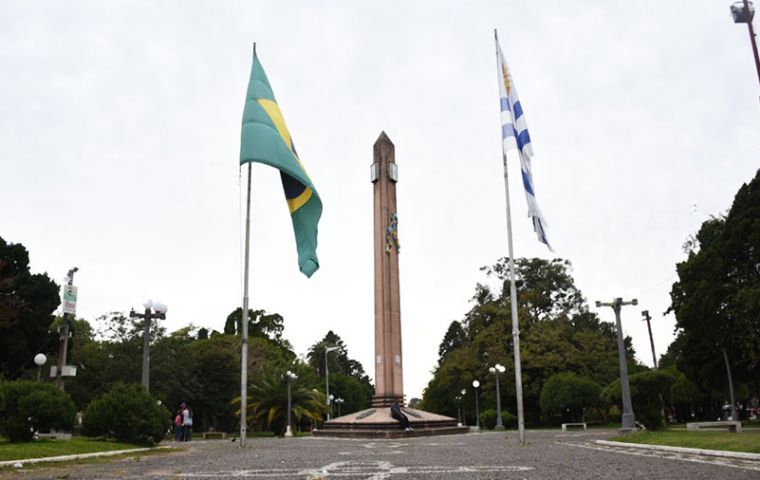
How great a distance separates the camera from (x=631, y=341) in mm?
75438

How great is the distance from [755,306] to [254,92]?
17.8 meters

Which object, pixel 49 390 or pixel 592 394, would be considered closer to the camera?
pixel 49 390

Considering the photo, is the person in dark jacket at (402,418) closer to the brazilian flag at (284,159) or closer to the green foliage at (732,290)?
the brazilian flag at (284,159)

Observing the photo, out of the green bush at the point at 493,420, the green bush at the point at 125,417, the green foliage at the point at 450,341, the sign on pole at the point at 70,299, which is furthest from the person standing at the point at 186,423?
the green foliage at the point at 450,341

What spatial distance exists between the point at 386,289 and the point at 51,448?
20.6 metres

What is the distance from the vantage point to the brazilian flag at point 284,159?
52.5ft

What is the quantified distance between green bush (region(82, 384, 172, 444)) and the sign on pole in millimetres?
4018

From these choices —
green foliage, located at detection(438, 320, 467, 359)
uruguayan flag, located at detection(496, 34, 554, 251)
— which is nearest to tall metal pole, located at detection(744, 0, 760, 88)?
→ uruguayan flag, located at detection(496, 34, 554, 251)

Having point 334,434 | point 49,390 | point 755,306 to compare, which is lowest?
point 334,434

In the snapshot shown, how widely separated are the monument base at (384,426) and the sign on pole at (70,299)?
11762 mm

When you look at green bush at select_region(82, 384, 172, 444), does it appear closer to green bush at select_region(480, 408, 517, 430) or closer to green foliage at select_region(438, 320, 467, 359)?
green bush at select_region(480, 408, 517, 430)

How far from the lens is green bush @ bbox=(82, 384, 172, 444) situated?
16.2m

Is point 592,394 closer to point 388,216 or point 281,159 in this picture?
point 388,216

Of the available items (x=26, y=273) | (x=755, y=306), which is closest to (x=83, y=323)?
(x=26, y=273)
